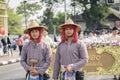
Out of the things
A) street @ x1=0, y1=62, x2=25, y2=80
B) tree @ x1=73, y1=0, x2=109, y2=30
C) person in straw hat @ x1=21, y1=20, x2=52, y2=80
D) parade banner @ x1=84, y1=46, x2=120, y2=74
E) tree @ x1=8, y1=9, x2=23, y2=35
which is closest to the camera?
person in straw hat @ x1=21, y1=20, x2=52, y2=80

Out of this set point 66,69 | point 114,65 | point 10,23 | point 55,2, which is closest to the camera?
point 66,69

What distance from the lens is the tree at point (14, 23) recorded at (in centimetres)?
8344

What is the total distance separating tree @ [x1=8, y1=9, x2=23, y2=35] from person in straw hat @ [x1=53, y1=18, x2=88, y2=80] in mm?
76905

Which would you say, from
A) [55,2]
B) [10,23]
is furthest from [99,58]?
[10,23]

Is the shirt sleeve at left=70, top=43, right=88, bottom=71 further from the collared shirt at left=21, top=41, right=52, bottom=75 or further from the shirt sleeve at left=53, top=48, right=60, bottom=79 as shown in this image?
the collared shirt at left=21, top=41, right=52, bottom=75

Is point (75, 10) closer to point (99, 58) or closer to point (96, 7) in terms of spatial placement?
point (96, 7)

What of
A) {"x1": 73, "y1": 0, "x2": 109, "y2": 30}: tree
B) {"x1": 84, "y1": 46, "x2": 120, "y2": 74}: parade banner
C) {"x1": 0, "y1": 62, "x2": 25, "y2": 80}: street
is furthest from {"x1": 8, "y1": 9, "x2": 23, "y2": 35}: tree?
{"x1": 84, "y1": 46, "x2": 120, "y2": 74}: parade banner

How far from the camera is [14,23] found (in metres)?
85.0

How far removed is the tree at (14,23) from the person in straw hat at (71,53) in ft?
252

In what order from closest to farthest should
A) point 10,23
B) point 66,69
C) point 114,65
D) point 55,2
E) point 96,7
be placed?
point 66,69 < point 114,65 < point 96,7 < point 55,2 < point 10,23

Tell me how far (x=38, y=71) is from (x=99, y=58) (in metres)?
5.97

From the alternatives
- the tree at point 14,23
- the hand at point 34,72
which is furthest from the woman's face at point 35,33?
the tree at point 14,23

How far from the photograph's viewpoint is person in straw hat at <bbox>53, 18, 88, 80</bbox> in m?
6.14

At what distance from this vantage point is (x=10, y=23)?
3349 inches
